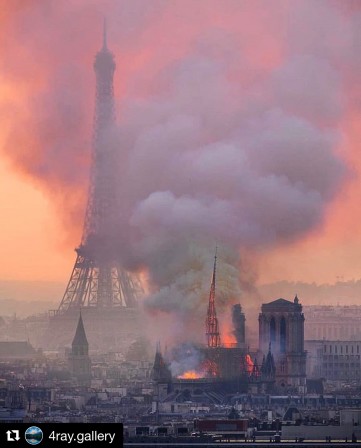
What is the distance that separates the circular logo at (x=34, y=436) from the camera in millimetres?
38897

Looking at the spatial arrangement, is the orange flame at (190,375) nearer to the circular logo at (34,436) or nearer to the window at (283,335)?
the window at (283,335)

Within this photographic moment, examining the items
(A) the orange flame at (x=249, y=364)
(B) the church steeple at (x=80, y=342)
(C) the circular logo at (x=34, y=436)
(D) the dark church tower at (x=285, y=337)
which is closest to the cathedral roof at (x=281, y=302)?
(D) the dark church tower at (x=285, y=337)

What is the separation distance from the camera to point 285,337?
84812mm

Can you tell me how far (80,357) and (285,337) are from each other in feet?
25.2

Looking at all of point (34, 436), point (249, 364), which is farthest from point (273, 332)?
point (34, 436)

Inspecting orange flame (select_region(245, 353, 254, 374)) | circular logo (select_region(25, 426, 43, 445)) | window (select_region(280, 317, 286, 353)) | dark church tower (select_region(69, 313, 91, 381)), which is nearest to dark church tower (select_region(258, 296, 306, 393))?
window (select_region(280, 317, 286, 353))

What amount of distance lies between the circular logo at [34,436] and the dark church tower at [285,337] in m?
41.9

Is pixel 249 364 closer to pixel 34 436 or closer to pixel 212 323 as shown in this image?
pixel 212 323

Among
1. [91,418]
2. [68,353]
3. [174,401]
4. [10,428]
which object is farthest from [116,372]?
[10,428]

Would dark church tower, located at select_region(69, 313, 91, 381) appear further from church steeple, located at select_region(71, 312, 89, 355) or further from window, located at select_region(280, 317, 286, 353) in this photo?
window, located at select_region(280, 317, 286, 353)

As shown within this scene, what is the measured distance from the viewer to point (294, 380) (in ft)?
267

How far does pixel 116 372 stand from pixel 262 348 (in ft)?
21.9

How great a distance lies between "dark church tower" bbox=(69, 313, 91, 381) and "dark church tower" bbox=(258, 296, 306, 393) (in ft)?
20.8

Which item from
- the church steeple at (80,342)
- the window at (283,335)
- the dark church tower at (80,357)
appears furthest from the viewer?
the church steeple at (80,342)
